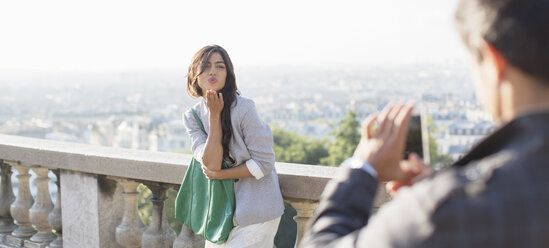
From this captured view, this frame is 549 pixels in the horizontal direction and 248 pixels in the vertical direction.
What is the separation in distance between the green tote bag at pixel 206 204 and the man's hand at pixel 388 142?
6.17 feet

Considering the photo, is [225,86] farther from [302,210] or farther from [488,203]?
[488,203]

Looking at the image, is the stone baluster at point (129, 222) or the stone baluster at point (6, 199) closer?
the stone baluster at point (129, 222)

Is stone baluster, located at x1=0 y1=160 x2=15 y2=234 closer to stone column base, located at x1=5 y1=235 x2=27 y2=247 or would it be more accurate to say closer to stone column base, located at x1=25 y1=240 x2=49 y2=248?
stone column base, located at x1=5 y1=235 x2=27 y2=247

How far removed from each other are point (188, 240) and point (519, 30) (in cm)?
287

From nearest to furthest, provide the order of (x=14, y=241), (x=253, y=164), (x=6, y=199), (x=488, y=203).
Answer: (x=488, y=203), (x=253, y=164), (x=14, y=241), (x=6, y=199)

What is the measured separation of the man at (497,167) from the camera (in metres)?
1.03

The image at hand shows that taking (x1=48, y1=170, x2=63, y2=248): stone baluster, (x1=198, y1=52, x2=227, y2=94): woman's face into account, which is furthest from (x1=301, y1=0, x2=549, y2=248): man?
(x1=48, y1=170, x2=63, y2=248): stone baluster

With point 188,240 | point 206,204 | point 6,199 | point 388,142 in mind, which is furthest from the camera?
point 6,199

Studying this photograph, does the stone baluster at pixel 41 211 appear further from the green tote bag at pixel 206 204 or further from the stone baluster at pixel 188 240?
the green tote bag at pixel 206 204

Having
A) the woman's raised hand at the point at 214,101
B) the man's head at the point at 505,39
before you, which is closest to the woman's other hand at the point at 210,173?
the woman's raised hand at the point at 214,101

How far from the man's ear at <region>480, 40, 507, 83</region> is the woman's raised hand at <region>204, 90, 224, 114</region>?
2.10 metres

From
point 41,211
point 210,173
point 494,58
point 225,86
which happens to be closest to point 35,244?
point 41,211

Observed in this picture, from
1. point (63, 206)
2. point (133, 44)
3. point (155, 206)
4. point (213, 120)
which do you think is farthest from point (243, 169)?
point (133, 44)

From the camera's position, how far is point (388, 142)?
1395 mm
